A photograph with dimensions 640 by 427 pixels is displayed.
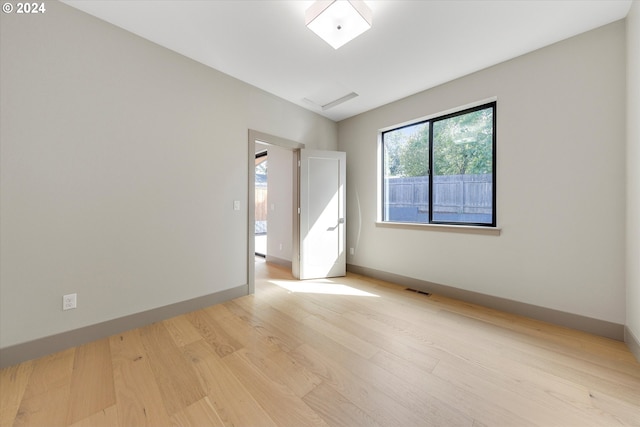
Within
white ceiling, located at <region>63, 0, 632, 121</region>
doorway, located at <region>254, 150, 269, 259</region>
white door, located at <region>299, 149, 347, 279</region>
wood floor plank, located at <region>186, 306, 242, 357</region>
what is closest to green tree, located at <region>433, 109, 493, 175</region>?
white ceiling, located at <region>63, 0, 632, 121</region>

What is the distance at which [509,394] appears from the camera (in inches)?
53.2

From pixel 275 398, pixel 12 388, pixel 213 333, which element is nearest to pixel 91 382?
pixel 12 388

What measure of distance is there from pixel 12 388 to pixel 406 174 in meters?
4.06

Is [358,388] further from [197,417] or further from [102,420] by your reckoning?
[102,420]

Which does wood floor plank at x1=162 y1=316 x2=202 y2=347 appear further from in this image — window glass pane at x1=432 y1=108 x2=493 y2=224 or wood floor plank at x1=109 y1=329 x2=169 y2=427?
window glass pane at x1=432 y1=108 x2=493 y2=224

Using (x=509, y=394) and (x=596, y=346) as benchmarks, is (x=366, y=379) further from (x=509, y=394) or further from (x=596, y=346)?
(x=596, y=346)

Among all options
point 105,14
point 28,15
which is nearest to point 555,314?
point 105,14

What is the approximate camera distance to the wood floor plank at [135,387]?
118 centimetres

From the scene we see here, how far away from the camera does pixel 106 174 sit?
192cm

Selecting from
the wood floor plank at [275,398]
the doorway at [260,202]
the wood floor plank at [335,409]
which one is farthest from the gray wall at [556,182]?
the doorway at [260,202]

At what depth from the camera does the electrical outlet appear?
5.76ft

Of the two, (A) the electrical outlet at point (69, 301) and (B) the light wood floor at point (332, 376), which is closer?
(B) the light wood floor at point (332, 376)

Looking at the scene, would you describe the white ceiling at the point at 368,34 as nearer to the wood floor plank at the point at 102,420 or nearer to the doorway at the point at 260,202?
the wood floor plank at the point at 102,420

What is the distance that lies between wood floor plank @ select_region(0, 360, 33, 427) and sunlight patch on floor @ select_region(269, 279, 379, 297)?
2202 mm
